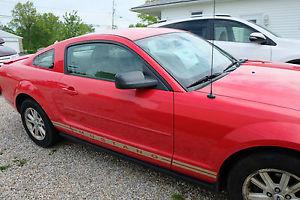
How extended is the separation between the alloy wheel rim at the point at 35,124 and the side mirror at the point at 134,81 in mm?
1744

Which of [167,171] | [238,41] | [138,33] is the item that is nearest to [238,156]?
[167,171]

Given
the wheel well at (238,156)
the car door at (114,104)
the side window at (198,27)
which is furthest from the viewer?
the side window at (198,27)

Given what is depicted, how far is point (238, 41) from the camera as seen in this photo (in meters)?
5.45

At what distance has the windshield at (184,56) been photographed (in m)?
2.53

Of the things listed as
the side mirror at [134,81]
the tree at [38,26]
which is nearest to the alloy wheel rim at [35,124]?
the side mirror at [134,81]

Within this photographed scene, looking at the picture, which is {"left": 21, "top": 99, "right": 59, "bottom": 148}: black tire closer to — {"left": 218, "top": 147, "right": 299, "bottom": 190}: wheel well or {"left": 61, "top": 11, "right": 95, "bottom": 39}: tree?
{"left": 218, "top": 147, "right": 299, "bottom": 190}: wheel well

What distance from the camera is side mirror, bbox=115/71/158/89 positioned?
2343 mm

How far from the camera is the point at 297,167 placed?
1.86 metres

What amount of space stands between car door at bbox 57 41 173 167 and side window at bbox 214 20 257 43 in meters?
3.36

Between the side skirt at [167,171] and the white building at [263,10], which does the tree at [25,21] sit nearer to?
the white building at [263,10]

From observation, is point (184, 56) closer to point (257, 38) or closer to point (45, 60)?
point (45, 60)

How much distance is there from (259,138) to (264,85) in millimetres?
615

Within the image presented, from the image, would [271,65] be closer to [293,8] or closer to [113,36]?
[113,36]

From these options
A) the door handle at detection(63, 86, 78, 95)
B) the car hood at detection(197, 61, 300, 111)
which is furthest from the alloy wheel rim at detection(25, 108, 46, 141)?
the car hood at detection(197, 61, 300, 111)
